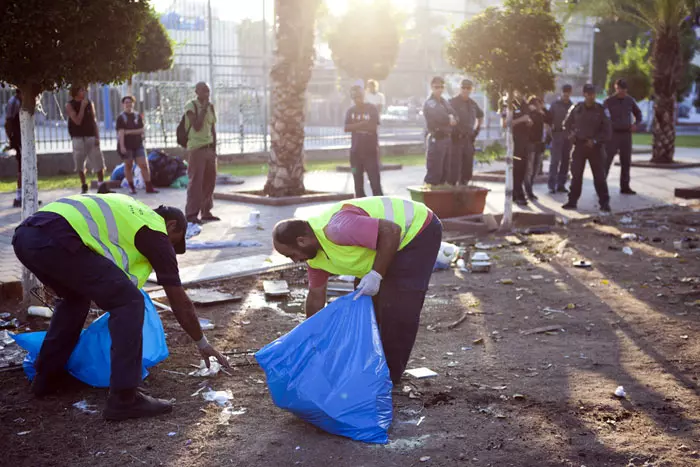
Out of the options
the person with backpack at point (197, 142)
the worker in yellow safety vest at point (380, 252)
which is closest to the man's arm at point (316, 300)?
the worker in yellow safety vest at point (380, 252)

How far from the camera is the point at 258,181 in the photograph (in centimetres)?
1709

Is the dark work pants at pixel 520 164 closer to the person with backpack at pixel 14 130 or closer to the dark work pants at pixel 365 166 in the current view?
the dark work pants at pixel 365 166

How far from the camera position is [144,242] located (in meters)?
4.47

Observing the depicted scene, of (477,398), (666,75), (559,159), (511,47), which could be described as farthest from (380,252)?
(666,75)

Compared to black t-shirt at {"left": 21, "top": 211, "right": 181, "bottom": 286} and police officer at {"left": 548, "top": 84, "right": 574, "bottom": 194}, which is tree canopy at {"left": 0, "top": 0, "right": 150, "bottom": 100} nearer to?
black t-shirt at {"left": 21, "top": 211, "right": 181, "bottom": 286}

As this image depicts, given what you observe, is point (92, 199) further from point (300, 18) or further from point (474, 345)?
point (300, 18)

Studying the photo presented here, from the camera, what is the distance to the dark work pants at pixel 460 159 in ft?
43.2

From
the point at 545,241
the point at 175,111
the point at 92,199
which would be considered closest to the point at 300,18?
the point at 545,241

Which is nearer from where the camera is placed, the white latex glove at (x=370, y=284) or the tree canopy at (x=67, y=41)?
the white latex glove at (x=370, y=284)

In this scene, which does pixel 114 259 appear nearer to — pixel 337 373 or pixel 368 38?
pixel 337 373

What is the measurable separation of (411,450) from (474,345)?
2.01 meters

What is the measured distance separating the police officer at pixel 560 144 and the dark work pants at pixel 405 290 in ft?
34.5

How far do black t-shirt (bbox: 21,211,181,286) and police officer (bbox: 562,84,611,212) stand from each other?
9191mm

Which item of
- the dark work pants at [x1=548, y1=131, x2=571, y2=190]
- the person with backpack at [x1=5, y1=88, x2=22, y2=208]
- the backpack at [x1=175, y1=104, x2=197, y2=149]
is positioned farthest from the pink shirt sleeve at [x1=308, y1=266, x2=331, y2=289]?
the dark work pants at [x1=548, y1=131, x2=571, y2=190]
